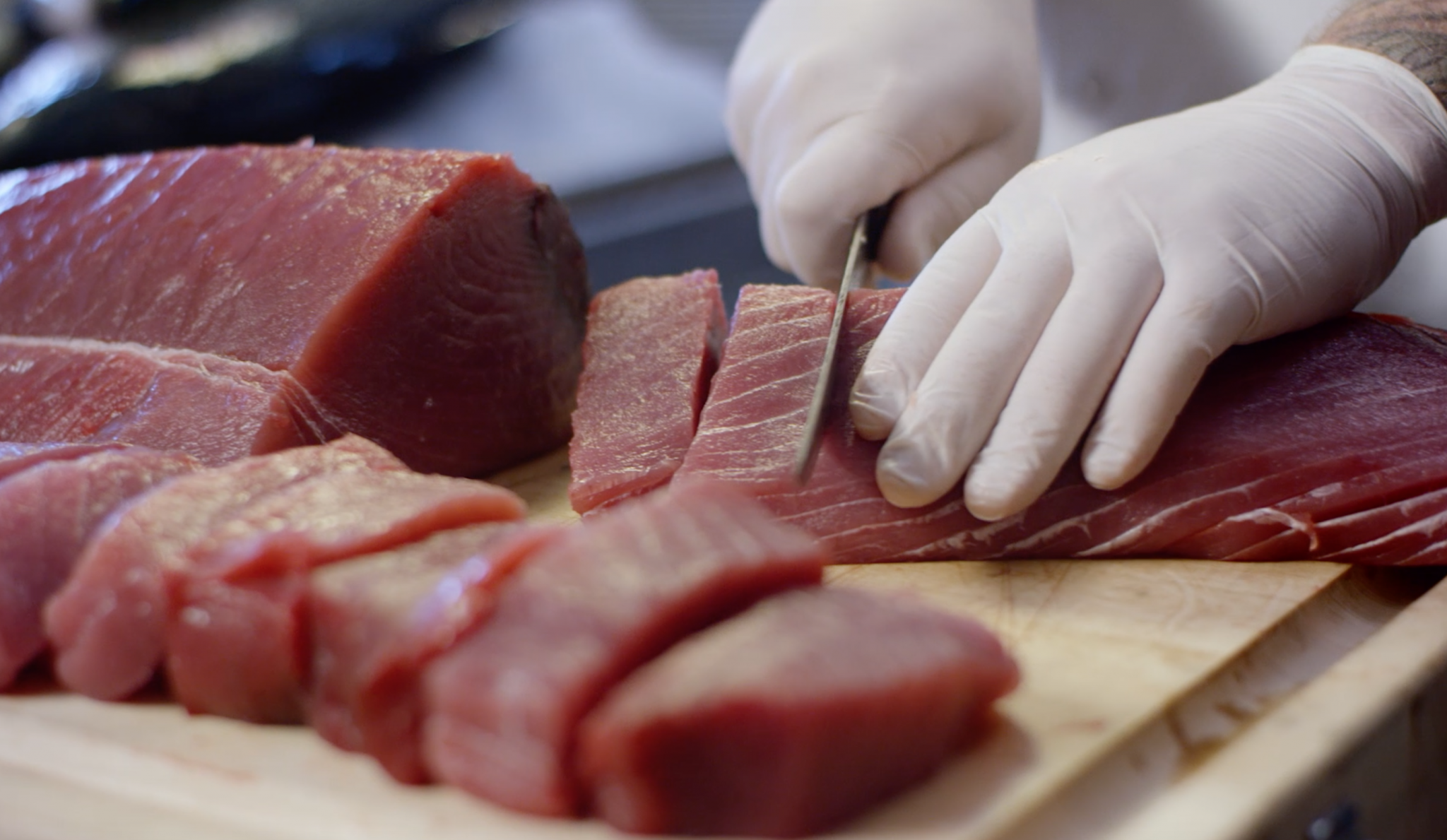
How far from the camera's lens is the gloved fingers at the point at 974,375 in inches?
81.3

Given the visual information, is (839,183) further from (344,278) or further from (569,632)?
(569,632)

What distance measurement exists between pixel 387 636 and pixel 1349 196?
6.34 feet

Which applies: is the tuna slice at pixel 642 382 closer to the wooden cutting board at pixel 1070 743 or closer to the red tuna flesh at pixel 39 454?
the wooden cutting board at pixel 1070 743

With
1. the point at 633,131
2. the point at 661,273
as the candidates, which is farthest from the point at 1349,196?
the point at 633,131

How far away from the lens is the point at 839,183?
9.72 ft

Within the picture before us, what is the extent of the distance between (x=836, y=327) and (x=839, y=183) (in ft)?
2.92

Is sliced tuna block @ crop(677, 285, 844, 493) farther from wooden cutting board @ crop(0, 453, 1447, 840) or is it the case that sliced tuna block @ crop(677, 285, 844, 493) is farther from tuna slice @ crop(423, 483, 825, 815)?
tuna slice @ crop(423, 483, 825, 815)

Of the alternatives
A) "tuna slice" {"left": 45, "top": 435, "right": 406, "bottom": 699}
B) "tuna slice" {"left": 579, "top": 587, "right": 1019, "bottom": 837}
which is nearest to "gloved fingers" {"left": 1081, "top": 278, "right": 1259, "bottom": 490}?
"tuna slice" {"left": 579, "top": 587, "right": 1019, "bottom": 837}

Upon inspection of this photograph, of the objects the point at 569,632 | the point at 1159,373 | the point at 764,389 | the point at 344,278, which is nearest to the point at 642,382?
the point at 764,389

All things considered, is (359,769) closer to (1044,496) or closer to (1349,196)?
(1044,496)

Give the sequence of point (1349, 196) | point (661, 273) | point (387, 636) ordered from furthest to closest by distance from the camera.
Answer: point (661, 273), point (1349, 196), point (387, 636)

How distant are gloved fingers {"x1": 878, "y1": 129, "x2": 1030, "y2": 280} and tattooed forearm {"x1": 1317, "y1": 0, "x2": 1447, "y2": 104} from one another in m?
0.86

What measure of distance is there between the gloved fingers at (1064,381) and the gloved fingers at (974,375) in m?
0.03

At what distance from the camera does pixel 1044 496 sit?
84.4 inches
